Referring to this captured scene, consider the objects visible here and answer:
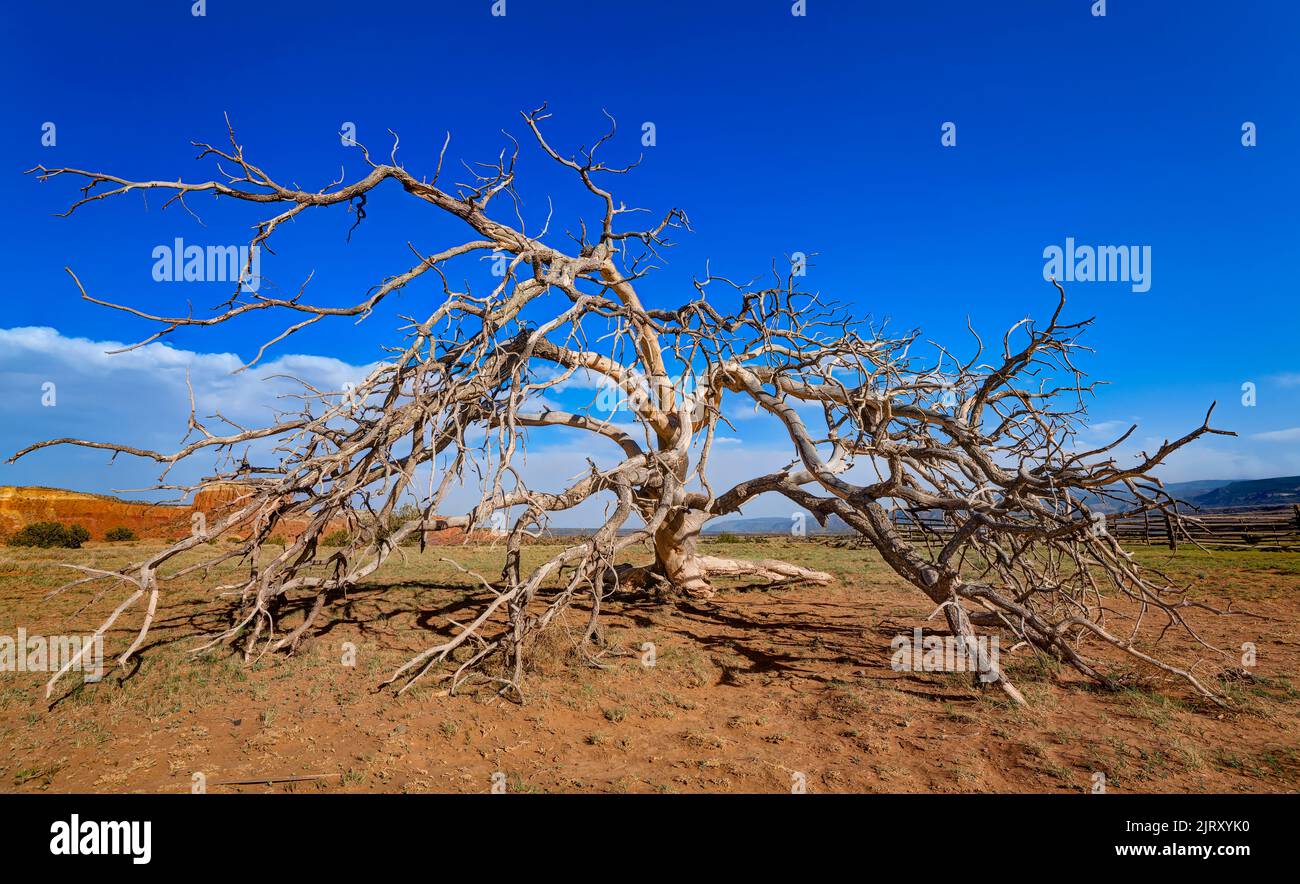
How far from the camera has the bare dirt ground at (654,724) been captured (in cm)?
389

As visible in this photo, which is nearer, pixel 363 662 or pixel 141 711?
pixel 141 711

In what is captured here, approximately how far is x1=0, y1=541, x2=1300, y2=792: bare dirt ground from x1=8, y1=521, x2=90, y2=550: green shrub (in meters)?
14.2

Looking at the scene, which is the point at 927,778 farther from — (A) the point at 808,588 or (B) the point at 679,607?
(A) the point at 808,588

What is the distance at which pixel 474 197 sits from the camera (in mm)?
6590

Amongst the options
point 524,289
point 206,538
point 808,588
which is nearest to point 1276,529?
point 808,588

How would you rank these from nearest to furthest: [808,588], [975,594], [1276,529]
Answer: [975,594] < [808,588] < [1276,529]

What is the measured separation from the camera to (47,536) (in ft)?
60.3

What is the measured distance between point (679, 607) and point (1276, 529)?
18.4 metres

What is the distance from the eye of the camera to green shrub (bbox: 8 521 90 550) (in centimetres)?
1820

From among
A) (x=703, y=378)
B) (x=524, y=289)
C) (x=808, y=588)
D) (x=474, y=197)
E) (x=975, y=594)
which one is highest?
(x=474, y=197)

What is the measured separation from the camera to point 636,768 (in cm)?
407
